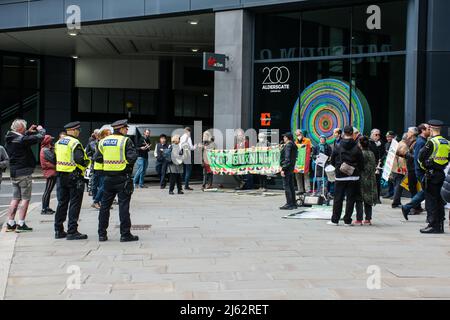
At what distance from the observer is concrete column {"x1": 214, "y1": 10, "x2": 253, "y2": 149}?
64.6 ft

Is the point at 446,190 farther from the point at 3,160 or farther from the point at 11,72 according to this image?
the point at 11,72

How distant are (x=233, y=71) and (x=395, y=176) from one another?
710 centimetres

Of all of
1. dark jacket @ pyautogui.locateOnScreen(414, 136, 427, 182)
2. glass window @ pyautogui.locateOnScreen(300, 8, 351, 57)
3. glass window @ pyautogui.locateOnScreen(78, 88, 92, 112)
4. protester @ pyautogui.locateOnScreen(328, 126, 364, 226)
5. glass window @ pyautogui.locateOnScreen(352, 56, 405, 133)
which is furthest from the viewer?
glass window @ pyautogui.locateOnScreen(78, 88, 92, 112)

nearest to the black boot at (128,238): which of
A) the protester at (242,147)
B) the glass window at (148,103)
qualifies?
the protester at (242,147)

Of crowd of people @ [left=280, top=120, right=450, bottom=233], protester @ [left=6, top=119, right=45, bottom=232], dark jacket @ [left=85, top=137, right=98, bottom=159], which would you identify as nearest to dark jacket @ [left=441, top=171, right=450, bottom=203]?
crowd of people @ [left=280, top=120, right=450, bottom=233]

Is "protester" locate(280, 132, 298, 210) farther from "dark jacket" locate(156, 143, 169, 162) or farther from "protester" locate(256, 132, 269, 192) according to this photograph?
"dark jacket" locate(156, 143, 169, 162)

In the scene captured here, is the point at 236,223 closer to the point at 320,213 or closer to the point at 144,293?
the point at 320,213

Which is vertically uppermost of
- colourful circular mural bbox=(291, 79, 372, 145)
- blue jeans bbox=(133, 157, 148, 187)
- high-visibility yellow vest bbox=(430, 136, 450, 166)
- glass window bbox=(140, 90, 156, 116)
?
glass window bbox=(140, 90, 156, 116)

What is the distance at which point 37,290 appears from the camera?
21.3 feet

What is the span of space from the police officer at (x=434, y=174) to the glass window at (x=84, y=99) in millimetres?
26343

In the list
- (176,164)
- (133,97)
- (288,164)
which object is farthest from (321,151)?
(133,97)

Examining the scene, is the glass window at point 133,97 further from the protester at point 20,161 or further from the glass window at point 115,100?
the protester at point 20,161

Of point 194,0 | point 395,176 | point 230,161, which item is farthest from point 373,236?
point 194,0

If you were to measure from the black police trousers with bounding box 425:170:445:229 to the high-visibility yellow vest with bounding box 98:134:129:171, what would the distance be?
4923 millimetres
